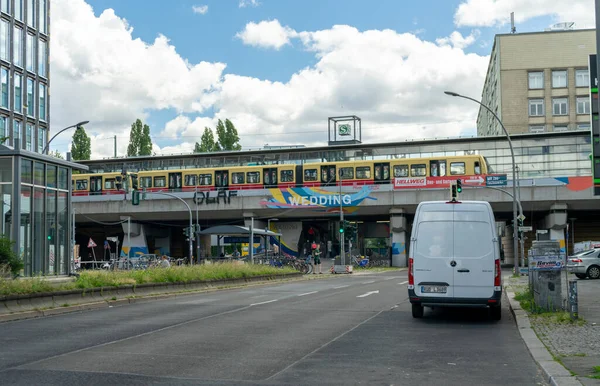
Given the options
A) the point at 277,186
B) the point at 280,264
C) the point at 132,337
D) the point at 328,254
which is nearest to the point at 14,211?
the point at 132,337

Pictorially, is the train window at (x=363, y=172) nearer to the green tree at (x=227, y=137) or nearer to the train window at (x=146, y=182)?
the train window at (x=146, y=182)

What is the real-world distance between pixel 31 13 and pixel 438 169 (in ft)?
108

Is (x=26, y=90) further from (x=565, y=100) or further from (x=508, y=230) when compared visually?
(x=565, y=100)

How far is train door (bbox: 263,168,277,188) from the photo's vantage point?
196 feet

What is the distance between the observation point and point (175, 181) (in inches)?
2436

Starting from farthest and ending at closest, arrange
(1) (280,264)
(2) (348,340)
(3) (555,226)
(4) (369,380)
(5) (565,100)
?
(5) (565,100) → (3) (555,226) → (1) (280,264) → (2) (348,340) → (4) (369,380)

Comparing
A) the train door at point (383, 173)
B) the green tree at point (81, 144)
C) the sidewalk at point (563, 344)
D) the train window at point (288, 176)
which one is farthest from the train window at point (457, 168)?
the green tree at point (81, 144)

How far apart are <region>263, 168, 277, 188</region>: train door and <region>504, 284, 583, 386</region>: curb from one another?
153 feet

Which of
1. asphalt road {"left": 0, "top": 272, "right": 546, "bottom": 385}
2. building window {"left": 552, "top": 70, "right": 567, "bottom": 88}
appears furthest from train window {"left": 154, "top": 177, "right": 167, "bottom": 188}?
asphalt road {"left": 0, "top": 272, "right": 546, "bottom": 385}

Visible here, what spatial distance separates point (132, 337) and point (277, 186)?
1912 inches

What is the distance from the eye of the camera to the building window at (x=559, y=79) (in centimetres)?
7981

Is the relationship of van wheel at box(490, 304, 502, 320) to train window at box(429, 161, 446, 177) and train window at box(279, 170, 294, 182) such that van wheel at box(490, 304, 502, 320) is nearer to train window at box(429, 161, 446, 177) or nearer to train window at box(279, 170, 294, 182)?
train window at box(429, 161, 446, 177)

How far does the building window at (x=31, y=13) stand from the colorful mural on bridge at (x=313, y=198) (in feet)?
74.4

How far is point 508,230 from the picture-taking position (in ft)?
224
